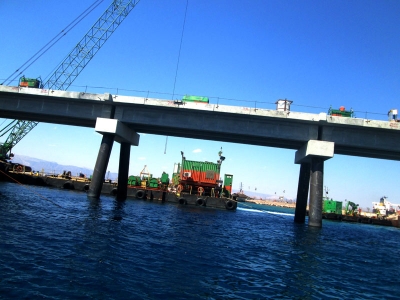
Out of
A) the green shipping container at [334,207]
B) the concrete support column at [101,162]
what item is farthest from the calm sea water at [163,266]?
the green shipping container at [334,207]

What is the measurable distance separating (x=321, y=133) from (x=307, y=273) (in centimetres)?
2599

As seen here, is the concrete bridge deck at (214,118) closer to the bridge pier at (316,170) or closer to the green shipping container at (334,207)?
the bridge pier at (316,170)

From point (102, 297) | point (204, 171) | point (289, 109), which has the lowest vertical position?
point (102, 297)

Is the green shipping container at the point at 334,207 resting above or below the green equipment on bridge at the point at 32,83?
below

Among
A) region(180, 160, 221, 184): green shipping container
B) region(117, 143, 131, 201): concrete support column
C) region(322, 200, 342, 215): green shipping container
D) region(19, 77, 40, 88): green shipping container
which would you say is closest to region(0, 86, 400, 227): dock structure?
region(117, 143, 131, 201): concrete support column

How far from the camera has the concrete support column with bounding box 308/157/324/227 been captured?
3531 centimetres

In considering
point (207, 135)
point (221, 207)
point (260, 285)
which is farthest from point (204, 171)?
point (260, 285)

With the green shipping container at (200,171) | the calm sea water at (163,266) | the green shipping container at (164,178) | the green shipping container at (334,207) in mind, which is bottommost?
the calm sea water at (163,266)

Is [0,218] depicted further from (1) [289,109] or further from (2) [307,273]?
(1) [289,109]

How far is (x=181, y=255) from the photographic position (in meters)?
14.1

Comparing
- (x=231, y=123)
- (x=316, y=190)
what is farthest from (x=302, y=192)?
(x=231, y=123)

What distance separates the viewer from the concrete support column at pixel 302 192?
138 ft

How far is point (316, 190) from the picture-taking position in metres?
35.2

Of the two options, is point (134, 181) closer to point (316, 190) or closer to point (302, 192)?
point (302, 192)
